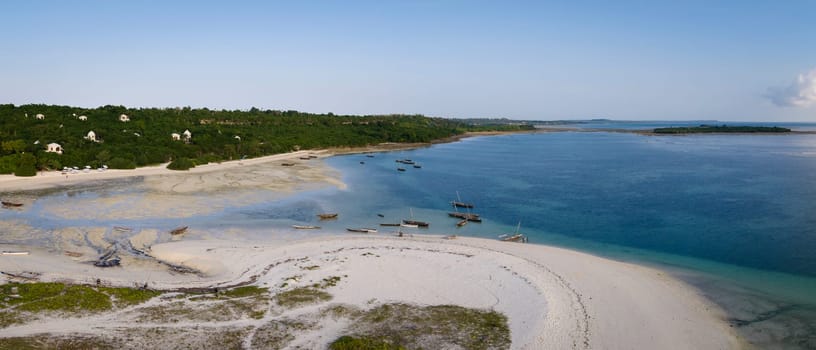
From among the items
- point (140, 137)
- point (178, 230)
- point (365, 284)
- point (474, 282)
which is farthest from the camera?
point (140, 137)

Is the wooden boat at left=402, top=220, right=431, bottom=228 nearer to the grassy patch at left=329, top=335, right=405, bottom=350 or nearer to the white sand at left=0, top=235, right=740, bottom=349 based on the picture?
the white sand at left=0, top=235, right=740, bottom=349

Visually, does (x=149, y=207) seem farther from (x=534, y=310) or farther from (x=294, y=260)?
(x=534, y=310)

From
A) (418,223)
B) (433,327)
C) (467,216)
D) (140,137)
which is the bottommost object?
(433,327)

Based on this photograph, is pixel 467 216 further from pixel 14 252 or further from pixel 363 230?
pixel 14 252

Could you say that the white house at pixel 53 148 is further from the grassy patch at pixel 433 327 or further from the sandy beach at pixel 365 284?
the grassy patch at pixel 433 327

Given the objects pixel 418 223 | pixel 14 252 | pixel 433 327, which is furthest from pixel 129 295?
pixel 418 223

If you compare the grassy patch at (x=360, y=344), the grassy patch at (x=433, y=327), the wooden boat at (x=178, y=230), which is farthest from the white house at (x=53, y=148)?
the grassy patch at (x=360, y=344)
